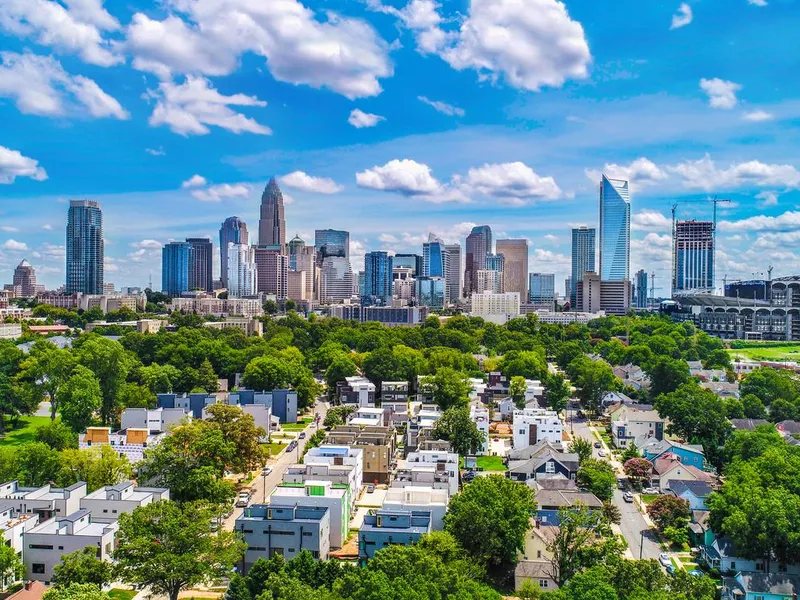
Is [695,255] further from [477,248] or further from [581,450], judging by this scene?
[581,450]

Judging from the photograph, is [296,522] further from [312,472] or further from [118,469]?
[118,469]

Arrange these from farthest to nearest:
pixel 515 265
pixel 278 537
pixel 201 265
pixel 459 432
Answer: pixel 515 265 → pixel 201 265 → pixel 459 432 → pixel 278 537

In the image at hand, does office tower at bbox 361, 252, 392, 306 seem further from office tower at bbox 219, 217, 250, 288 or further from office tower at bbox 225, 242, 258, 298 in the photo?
office tower at bbox 219, 217, 250, 288

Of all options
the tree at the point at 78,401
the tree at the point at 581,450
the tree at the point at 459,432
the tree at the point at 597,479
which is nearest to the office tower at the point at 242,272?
the tree at the point at 78,401

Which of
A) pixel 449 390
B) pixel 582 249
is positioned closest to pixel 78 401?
pixel 449 390

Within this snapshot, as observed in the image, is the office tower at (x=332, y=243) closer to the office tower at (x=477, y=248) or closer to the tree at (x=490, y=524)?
the office tower at (x=477, y=248)

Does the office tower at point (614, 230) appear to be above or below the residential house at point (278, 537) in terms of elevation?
above
